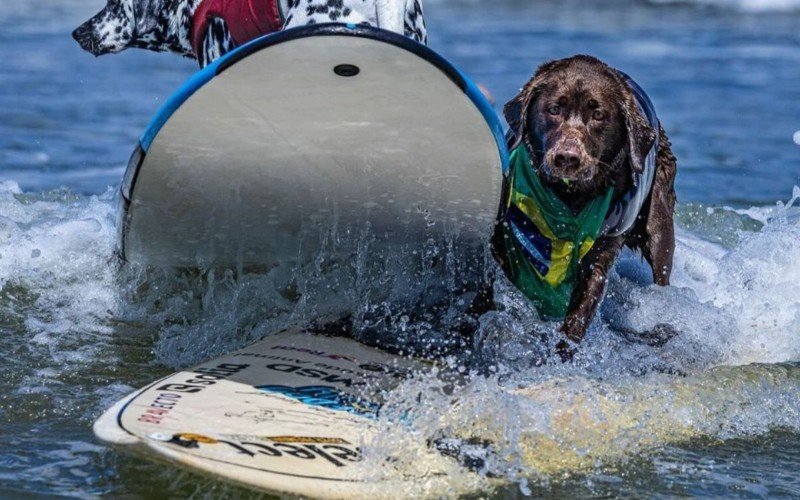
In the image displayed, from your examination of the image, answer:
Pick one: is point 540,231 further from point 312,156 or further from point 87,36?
point 87,36

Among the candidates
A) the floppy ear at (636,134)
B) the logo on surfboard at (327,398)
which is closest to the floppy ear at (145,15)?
the logo on surfboard at (327,398)

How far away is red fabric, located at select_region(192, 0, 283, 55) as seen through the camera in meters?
4.53

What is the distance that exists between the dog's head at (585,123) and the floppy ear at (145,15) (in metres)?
1.57

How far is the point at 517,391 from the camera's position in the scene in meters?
4.05

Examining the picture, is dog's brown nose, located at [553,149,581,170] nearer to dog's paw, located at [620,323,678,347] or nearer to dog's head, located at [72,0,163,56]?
dog's paw, located at [620,323,678,347]

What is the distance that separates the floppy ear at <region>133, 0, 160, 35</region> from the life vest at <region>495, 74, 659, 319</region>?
157 centimetres

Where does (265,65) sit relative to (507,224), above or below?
above

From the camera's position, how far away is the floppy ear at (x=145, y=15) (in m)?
4.93

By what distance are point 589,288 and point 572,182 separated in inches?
17.9

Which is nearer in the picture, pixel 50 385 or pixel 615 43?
pixel 50 385

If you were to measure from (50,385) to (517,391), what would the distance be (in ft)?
5.29

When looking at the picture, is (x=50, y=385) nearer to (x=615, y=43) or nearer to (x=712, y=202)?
(x=712, y=202)

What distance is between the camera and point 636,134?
172 inches

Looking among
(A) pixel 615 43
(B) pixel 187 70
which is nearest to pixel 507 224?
(B) pixel 187 70
